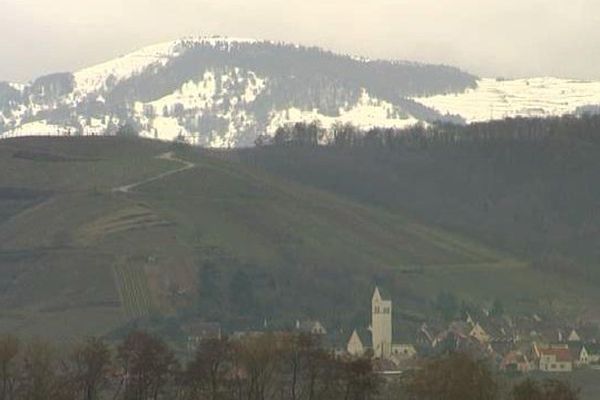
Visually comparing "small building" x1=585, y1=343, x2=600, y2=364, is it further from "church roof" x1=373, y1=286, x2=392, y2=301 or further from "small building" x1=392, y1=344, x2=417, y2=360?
"church roof" x1=373, y1=286, x2=392, y2=301

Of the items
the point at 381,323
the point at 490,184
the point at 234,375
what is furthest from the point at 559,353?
the point at 490,184

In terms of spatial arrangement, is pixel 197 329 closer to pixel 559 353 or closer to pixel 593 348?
pixel 559 353

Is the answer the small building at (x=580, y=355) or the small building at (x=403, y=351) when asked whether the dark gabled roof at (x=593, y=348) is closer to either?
the small building at (x=580, y=355)

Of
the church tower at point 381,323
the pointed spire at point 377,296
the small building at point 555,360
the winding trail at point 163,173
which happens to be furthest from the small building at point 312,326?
the winding trail at point 163,173

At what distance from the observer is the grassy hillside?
129250 millimetres

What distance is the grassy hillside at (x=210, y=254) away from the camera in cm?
12925

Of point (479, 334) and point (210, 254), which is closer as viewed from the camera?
point (479, 334)

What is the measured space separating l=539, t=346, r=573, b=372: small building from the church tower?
842cm

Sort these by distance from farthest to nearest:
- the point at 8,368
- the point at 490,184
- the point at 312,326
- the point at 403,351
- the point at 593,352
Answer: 1. the point at 490,184
2. the point at 312,326
3. the point at 593,352
4. the point at 403,351
5. the point at 8,368

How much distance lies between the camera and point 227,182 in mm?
164875

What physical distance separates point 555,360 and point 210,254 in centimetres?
3105

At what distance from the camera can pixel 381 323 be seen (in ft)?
407

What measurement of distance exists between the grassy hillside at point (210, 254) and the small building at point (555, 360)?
46.3 ft

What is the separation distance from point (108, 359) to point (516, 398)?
51.0ft
